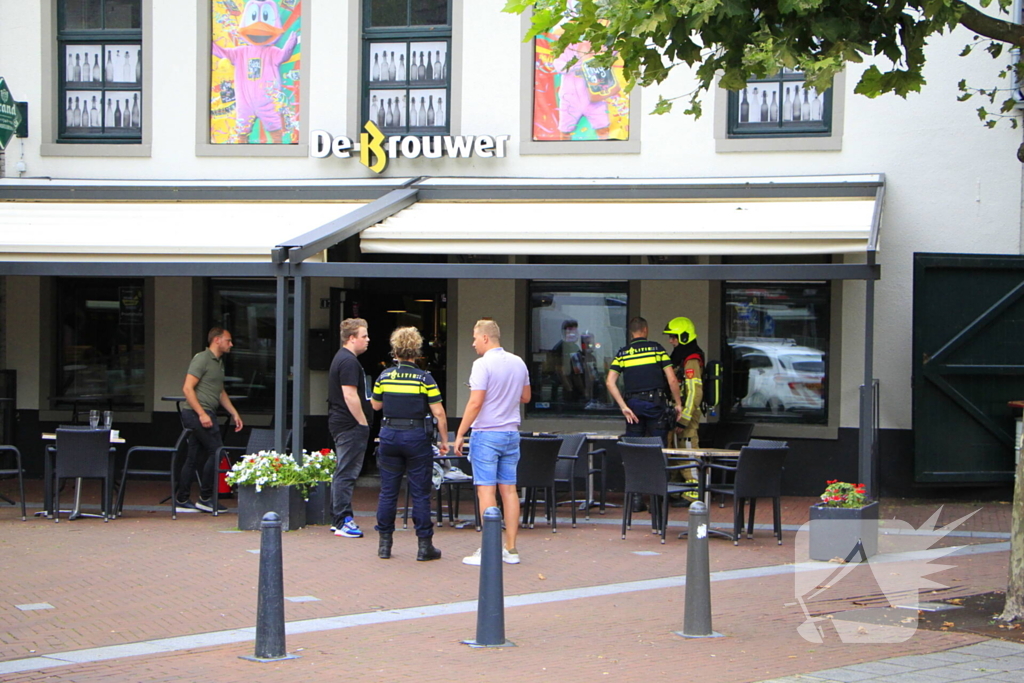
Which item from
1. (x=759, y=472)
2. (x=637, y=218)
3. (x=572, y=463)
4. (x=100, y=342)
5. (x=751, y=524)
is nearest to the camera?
(x=759, y=472)

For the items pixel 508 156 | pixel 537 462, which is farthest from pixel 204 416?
pixel 508 156

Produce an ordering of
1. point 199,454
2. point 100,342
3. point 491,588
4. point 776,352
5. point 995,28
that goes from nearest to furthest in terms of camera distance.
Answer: point 491,588, point 995,28, point 199,454, point 776,352, point 100,342

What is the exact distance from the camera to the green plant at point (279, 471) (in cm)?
996

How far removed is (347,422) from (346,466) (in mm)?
381

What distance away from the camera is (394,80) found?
43.9 ft

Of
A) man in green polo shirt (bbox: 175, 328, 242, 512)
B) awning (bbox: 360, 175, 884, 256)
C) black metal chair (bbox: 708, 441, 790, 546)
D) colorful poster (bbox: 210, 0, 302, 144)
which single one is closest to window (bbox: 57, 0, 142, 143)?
colorful poster (bbox: 210, 0, 302, 144)

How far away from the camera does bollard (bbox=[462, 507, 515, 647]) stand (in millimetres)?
5992

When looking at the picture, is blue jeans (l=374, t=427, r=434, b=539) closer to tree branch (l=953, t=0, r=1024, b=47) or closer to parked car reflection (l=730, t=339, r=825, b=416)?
tree branch (l=953, t=0, r=1024, b=47)

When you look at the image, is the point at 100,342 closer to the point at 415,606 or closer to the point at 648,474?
the point at 648,474

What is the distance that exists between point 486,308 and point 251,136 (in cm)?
341

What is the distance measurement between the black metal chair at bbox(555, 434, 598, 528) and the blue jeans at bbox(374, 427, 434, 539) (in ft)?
6.90

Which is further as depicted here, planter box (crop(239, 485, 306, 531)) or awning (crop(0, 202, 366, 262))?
awning (crop(0, 202, 366, 262))

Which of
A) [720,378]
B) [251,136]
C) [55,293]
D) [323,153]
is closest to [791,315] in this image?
[720,378]

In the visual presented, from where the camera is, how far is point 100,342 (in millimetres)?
14227
